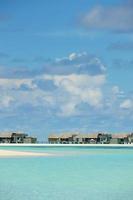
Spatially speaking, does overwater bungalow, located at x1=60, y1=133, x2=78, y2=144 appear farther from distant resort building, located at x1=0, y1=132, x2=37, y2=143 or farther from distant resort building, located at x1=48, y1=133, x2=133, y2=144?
distant resort building, located at x1=0, y1=132, x2=37, y2=143

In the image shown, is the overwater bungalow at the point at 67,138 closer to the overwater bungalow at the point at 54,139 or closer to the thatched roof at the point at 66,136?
the thatched roof at the point at 66,136

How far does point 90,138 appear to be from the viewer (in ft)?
291

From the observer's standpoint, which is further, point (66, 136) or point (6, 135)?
point (66, 136)

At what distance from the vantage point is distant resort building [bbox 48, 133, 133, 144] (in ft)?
288

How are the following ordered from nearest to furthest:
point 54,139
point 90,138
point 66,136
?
point 90,138 < point 66,136 < point 54,139

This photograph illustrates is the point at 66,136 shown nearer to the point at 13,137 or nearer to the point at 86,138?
the point at 86,138

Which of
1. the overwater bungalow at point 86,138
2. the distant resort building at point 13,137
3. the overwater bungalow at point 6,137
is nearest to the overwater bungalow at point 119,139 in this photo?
the overwater bungalow at point 86,138

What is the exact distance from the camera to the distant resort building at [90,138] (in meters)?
87.7
